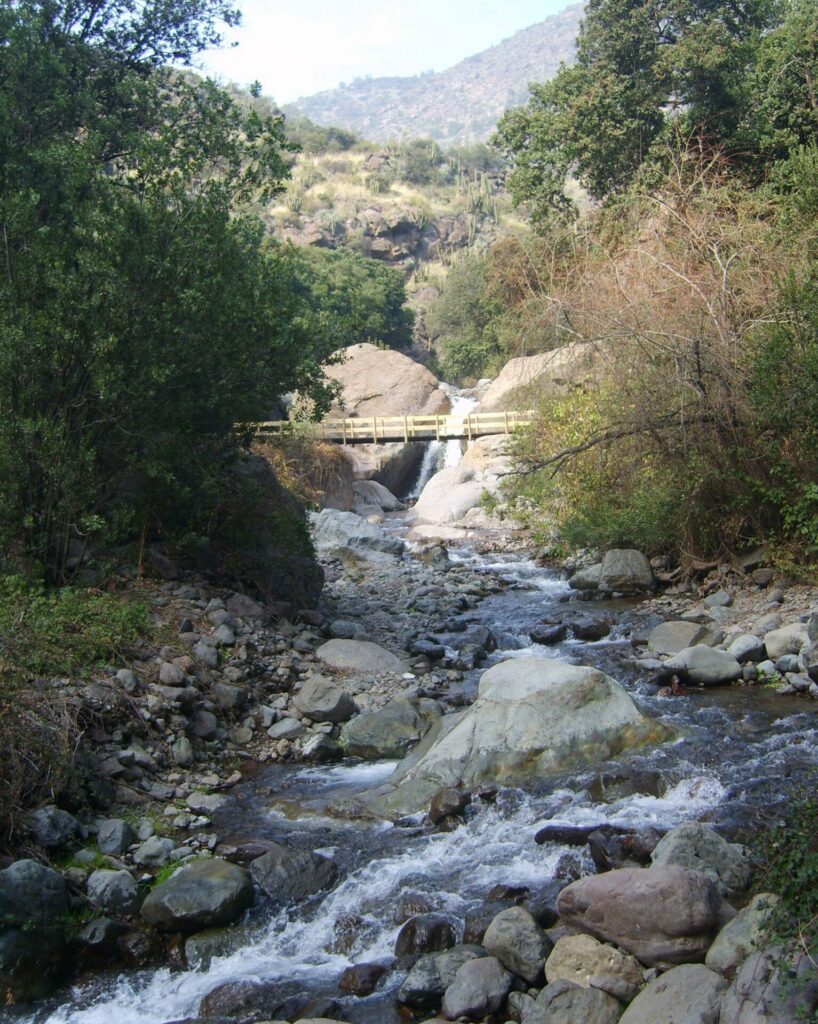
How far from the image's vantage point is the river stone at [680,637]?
1053cm

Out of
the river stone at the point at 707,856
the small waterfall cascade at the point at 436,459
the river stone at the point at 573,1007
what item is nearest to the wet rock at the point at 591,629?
the river stone at the point at 707,856

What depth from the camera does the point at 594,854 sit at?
19.4ft

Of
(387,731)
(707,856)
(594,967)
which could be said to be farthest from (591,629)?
(594,967)

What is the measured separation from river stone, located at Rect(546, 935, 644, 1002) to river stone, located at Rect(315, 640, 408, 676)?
17.9 feet

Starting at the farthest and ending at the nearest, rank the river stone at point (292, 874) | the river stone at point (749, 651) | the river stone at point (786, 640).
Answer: the river stone at point (749, 651) < the river stone at point (786, 640) < the river stone at point (292, 874)

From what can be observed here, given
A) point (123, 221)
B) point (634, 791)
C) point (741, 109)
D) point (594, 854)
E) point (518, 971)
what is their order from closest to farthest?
point (518, 971), point (594, 854), point (634, 791), point (123, 221), point (741, 109)

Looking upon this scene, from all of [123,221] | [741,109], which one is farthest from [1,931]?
[741,109]

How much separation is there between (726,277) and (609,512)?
13.2ft

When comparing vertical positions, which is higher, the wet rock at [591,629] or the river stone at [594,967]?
the river stone at [594,967]

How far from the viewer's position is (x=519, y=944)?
498 cm

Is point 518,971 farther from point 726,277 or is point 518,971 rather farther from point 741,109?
point 741,109

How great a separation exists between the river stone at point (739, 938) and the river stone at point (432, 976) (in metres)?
1.20

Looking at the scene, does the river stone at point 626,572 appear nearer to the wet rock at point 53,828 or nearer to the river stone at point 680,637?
the river stone at point 680,637

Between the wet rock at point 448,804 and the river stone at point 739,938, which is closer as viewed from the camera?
the river stone at point 739,938
